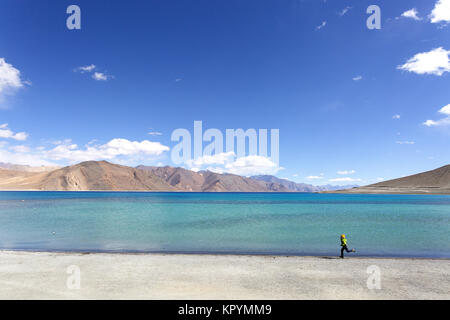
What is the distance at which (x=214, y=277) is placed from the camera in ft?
41.3

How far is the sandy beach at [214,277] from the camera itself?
10188mm

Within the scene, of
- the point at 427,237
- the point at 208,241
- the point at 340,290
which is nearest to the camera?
the point at 340,290

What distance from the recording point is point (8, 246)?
22469 mm

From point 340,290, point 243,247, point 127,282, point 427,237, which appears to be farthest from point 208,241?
point 427,237

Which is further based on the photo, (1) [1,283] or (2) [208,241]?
(2) [208,241]

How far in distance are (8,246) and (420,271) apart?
29.0m

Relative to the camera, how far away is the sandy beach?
10188 mm
